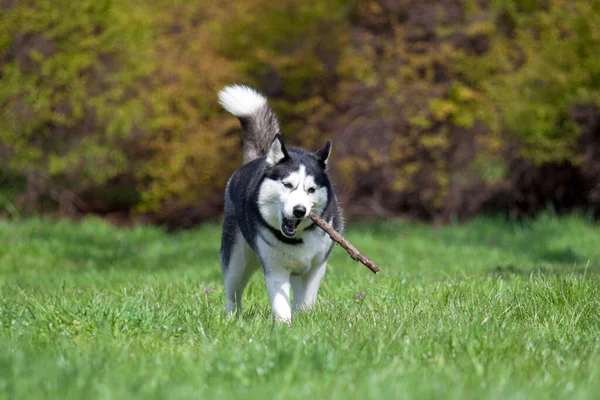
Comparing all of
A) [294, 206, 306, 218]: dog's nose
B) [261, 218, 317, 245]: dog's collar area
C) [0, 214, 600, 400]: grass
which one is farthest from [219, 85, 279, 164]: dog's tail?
[294, 206, 306, 218]: dog's nose

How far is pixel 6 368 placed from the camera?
3191mm

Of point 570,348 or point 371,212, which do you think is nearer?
point 570,348

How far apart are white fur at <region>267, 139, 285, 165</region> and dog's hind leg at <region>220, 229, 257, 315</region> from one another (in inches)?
30.9

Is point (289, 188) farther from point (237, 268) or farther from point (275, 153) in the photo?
point (237, 268)

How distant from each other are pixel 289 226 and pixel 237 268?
0.92 meters

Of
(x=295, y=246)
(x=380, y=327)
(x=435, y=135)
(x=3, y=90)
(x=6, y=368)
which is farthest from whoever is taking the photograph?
(x=435, y=135)

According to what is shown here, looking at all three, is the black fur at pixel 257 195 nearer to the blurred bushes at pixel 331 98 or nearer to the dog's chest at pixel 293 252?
the dog's chest at pixel 293 252

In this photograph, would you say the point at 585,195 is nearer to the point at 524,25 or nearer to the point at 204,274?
the point at 524,25

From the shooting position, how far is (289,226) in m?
4.95

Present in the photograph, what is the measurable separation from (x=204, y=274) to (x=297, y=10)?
803cm

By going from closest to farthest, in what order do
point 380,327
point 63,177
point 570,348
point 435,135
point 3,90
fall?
point 570,348 → point 380,327 → point 3,90 → point 435,135 → point 63,177

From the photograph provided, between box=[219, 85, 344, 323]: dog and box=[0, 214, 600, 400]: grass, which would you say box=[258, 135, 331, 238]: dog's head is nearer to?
box=[219, 85, 344, 323]: dog

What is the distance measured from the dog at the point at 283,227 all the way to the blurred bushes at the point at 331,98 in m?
7.76

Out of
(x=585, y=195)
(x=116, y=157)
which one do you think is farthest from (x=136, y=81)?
(x=585, y=195)
